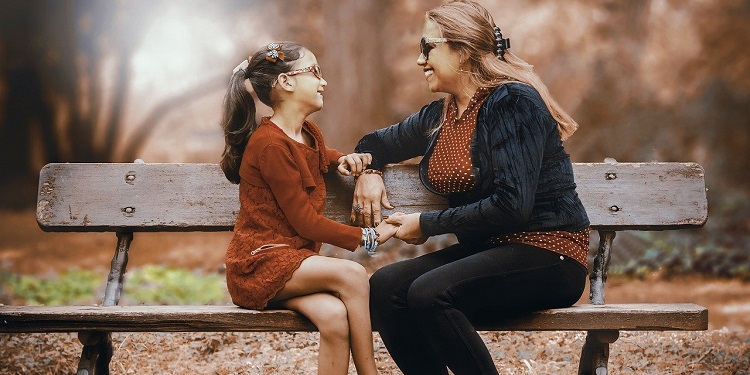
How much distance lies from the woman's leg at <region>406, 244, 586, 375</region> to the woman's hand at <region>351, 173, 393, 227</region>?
26.0 inches

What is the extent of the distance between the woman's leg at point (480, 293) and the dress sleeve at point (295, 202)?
0.35 m

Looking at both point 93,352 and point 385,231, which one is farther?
point 93,352

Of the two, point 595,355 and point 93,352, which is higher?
point 595,355

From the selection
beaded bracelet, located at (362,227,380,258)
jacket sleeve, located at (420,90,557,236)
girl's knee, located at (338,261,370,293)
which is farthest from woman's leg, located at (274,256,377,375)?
jacket sleeve, located at (420,90,557,236)

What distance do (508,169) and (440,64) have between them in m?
0.58

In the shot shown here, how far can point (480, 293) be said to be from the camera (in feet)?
10.3

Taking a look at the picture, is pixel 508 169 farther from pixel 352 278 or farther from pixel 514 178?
pixel 352 278

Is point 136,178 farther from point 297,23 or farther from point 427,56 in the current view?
point 297,23

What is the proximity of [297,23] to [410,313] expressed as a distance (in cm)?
770

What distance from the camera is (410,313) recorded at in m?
3.32

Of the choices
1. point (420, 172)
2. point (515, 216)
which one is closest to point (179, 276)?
point (420, 172)

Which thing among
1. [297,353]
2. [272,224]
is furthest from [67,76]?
[272,224]

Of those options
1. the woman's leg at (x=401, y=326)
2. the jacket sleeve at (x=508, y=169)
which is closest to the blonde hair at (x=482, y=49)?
the jacket sleeve at (x=508, y=169)

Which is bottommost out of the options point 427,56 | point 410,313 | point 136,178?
point 410,313
